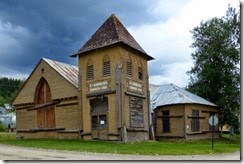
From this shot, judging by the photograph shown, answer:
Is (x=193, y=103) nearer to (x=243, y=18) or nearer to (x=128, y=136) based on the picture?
(x=128, y=136)

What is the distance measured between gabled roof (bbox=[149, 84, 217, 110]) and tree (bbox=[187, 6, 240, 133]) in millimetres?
812

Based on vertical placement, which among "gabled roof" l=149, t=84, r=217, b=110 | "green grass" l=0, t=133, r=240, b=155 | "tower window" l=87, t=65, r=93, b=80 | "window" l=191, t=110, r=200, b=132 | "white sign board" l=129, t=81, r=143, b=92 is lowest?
"green grass" l=0, t=133, r=240, b=155

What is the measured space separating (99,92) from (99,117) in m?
1.38

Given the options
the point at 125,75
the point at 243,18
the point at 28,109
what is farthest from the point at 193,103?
the point at 243,18

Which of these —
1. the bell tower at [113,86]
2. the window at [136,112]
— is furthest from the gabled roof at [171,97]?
the window at [136,112]

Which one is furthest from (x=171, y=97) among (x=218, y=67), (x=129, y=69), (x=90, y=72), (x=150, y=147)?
(x=150, y=147)

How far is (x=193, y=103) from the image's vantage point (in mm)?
25453

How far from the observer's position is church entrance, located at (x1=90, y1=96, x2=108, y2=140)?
2122 cm

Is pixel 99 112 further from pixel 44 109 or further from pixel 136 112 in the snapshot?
pixel 44 109

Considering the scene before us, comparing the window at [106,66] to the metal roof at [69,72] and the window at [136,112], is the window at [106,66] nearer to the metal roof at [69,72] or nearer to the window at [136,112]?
the window at [136,112]

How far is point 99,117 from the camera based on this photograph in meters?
21.5

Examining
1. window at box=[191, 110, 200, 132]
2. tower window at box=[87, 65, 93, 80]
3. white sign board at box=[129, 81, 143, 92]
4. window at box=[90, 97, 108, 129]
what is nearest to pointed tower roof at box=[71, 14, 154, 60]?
tower window at box=[87, 65, 93, 80]

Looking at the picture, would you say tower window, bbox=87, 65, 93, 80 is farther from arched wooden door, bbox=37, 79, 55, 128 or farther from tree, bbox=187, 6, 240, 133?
tree, bbox=187, 6, 240, 133

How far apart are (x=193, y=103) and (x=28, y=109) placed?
10.9 m
